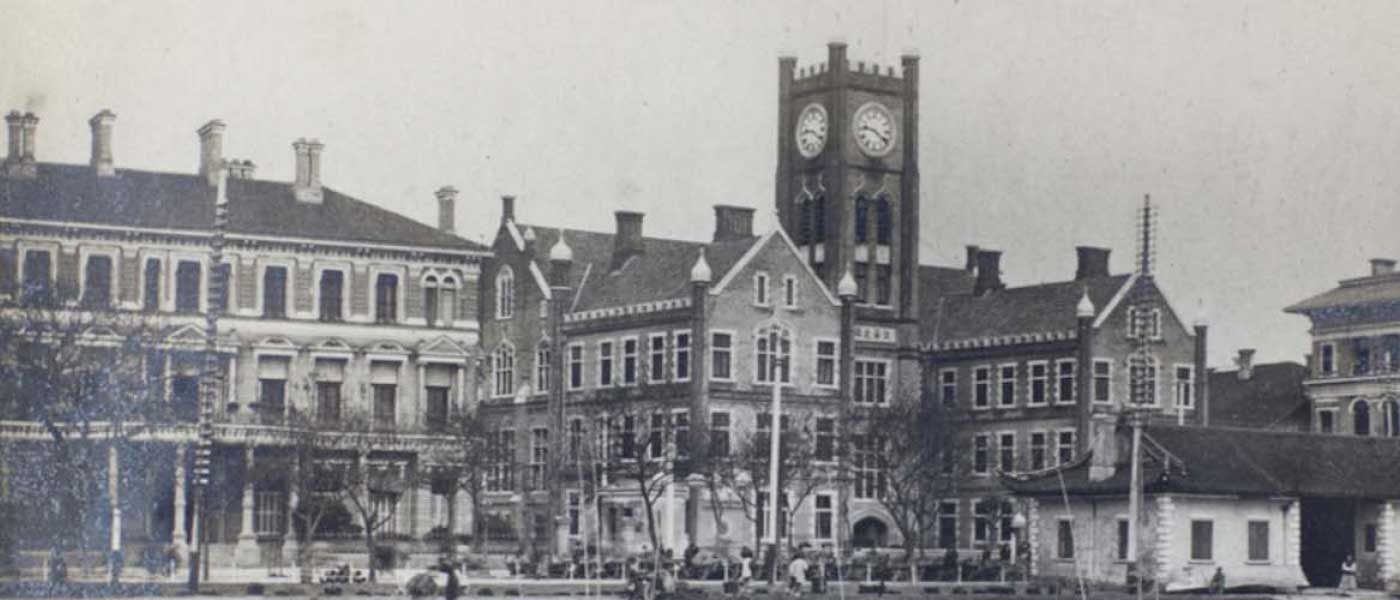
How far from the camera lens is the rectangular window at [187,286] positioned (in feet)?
263

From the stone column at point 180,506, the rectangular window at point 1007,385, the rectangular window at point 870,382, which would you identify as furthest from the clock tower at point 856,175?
Answer: the stone column at point 180,506

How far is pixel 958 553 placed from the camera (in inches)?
3410

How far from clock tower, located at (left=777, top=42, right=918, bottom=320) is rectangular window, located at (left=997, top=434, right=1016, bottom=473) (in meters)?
5.42

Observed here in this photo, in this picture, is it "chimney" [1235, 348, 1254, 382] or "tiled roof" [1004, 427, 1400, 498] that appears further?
"chimney" [1235, 348, 1254, 382]

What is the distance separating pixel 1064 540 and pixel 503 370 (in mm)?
27290

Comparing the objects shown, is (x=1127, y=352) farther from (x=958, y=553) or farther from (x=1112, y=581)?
(x=1112, y=581)

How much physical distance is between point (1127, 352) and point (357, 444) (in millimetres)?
27392

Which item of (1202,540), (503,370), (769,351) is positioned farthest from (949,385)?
(1202,540)

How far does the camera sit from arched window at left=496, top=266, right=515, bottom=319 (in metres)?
88.7

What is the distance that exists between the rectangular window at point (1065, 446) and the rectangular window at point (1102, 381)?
1.54 m

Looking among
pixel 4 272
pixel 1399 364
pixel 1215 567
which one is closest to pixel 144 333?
pixel 4 272

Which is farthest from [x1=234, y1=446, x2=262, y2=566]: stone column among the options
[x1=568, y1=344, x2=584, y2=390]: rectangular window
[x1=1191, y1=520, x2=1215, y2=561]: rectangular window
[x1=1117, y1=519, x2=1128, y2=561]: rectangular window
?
[x1=1191, y1=520, x2=1215, y2=561]: rectangular window

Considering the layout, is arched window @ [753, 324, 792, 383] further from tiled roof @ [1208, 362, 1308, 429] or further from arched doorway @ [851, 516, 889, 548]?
tiled roof @ [1208, 362, 1308, 429]

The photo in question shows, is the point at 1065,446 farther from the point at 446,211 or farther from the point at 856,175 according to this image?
the point at 446,211
